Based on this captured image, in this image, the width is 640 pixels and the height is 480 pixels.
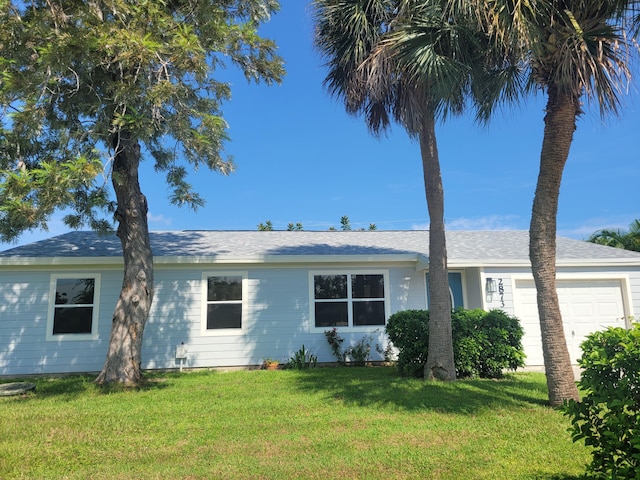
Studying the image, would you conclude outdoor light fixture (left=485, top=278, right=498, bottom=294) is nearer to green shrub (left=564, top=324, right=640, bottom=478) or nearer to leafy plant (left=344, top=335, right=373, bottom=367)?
leafy plant (left=344, top=335, right=373, bottom=367)

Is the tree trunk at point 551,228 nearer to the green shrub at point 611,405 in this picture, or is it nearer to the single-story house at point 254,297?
the green shrub at point 611,405

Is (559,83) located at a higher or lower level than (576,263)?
higher

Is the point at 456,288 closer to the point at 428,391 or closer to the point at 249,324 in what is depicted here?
the point at 428,391

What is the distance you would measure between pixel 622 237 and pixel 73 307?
21333 millimetres

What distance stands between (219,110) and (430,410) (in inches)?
293

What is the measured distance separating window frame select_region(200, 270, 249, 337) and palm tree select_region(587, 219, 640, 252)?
53.6 ft

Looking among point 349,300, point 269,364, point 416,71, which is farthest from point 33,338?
point 416,71

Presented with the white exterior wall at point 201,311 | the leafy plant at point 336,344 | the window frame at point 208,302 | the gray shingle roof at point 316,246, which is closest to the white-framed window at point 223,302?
the window frame at point 208,302

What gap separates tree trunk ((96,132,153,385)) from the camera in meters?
8.72

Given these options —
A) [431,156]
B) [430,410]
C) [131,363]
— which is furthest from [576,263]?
[131,363]

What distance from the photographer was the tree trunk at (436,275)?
822cm

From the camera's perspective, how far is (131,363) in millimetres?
8781

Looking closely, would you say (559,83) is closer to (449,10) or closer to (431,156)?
(449,10)

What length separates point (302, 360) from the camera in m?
10.9
